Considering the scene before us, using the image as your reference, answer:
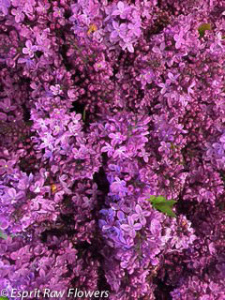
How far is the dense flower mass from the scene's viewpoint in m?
1.25

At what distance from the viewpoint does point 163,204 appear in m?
1.46

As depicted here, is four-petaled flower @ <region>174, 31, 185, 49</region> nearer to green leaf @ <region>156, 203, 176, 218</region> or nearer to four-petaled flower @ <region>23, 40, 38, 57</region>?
four-petaled flower @ <region>23, 40, 38, 57</region>

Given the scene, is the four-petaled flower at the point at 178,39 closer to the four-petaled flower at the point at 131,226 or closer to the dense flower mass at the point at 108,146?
the dense flower mass at the point at 108,146

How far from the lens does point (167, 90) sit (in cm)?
137

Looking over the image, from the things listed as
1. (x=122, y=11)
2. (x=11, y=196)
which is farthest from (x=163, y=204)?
(x=122, y=11)

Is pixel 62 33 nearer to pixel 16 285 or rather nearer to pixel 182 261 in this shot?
pixel 16 285

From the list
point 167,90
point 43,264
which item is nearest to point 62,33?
point 167,90

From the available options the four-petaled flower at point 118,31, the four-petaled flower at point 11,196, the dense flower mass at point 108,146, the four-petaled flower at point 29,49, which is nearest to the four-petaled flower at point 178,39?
the dense flower mass at point 108,146

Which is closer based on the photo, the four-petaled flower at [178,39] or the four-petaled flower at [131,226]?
the four-petaled flower at [131,226]

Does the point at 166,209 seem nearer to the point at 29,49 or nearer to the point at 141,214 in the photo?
the point at 141,214

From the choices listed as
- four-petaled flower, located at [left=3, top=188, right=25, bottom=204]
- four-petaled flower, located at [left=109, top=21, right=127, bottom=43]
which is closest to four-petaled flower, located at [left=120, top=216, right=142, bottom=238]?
four-petaled flower, located at [left=3, top=188, right=25, bottom=204]

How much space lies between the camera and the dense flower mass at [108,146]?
1.25 meters

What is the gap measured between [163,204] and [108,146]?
35cm

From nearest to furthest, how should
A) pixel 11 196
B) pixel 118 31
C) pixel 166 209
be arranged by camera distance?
pixel 11 196, pixel 118 31, pixel 166 209
